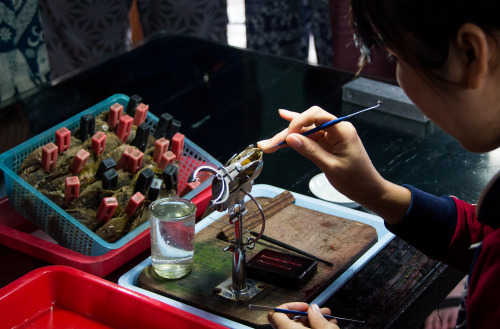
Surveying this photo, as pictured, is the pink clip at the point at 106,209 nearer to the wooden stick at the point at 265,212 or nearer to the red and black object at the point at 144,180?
the red and black object at the point at 144,180

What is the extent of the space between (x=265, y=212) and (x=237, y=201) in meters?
0.28

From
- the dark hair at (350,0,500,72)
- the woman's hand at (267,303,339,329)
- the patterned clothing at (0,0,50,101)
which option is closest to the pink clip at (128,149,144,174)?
the woman's hand at (267,303,339,329)

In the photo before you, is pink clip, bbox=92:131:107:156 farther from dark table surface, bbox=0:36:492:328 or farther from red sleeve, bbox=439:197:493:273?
red sleeve, bbox=439:197:493:273

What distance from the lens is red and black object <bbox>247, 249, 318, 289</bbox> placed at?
113 cm

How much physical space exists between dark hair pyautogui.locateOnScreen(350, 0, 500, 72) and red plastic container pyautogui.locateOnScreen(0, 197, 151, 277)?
633mm

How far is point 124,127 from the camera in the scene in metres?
1.45

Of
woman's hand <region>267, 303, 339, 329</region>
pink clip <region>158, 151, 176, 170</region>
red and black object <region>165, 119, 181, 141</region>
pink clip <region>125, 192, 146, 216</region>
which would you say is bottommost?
woman's hand <region>267, 303, 339, 329</region>

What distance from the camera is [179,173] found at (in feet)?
4.86

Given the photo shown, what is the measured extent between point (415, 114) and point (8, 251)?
1160mm

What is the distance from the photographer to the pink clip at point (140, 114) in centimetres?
149

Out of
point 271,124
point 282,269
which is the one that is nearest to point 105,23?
point 271,124

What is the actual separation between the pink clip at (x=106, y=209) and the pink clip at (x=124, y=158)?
12 cm

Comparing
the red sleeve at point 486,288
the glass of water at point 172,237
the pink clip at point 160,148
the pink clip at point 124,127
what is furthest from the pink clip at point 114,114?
the red sleeve at point 486,288

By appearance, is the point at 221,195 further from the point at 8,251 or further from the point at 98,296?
the point at 8,251
